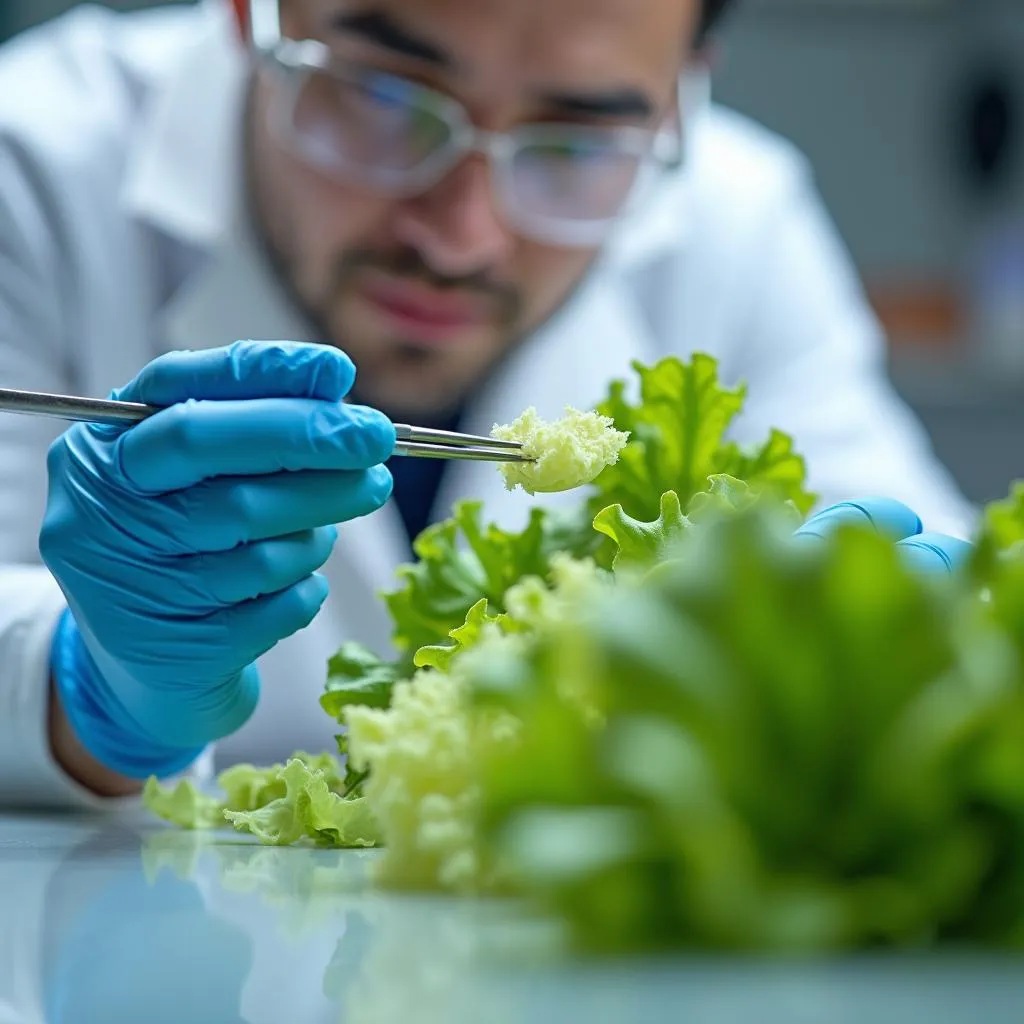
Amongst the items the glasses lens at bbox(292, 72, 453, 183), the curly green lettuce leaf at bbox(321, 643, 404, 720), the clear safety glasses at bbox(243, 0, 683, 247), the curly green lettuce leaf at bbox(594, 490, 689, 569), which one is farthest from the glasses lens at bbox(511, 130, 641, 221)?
the curly green lettuce leaf at bbox(594, 490, 689, 569)

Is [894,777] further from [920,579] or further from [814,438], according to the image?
[814,438]

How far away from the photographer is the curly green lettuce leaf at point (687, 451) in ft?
3.10

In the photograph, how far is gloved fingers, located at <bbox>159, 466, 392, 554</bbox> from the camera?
912 mm

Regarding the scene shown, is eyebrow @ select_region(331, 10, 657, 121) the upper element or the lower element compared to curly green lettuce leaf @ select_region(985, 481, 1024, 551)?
upper

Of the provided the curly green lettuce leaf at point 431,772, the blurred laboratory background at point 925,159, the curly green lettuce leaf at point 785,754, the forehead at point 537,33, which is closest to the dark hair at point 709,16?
the forehead at point 537,33

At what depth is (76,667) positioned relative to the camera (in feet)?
3.77

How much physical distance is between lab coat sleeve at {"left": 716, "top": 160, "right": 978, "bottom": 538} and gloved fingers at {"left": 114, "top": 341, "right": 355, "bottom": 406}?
991 mm

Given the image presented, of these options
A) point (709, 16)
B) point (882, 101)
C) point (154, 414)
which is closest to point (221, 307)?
point (709, 16)

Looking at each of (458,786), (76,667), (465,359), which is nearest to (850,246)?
(465,359)

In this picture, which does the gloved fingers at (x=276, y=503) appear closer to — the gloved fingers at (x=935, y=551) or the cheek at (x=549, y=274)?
the gloved fingers at (x=935, y=551)

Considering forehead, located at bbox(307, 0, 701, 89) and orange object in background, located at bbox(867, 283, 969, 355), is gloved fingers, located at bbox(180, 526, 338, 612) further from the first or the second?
orange object in background, located at bbox(867, 283, 969, 355)

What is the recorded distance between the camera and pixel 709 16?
1.71 meters

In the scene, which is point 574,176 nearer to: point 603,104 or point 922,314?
point 603,104

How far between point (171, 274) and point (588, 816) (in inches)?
57.9
